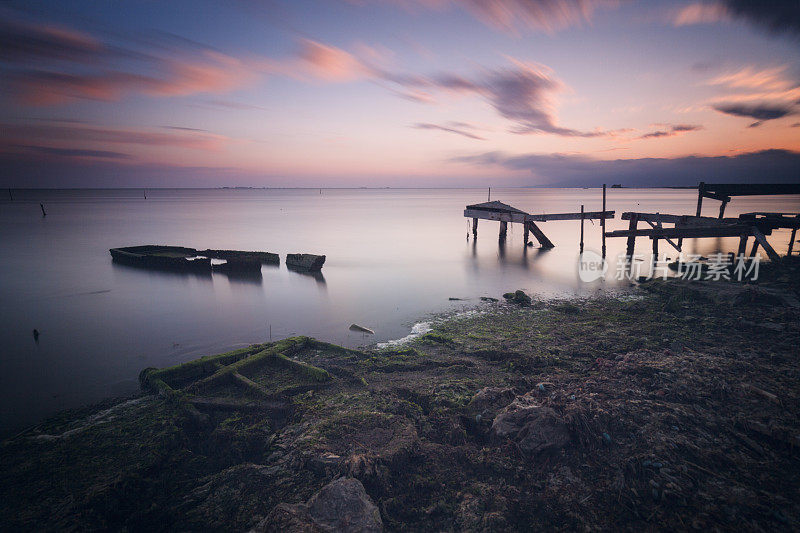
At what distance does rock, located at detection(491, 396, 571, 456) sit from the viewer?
5.37 m

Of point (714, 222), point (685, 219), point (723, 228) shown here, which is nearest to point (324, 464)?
point (723, 228)

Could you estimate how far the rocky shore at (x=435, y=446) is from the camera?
454 centimetres

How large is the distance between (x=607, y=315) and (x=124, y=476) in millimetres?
13366

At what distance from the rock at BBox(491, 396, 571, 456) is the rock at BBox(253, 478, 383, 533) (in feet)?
7.69

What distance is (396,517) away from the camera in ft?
15.2

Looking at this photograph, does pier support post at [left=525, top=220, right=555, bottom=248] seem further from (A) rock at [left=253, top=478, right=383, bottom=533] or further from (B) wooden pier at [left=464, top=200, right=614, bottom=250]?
(A) rock at [left=253, top=478, right=383, bottom=533]

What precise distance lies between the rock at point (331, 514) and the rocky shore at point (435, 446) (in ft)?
0.06

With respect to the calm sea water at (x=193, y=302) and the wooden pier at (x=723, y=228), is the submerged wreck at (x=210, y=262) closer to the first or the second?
the calm sea water at (x=193, y=302)

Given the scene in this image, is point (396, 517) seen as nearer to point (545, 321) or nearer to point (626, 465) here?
point (626, 465)

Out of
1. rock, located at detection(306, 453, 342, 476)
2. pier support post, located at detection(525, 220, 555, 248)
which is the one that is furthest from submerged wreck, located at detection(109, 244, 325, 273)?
rock, located at detection(306, 453, 342, 476)

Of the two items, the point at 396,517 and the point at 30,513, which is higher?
the point at 30,513

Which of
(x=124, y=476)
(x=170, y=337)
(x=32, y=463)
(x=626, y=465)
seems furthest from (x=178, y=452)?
(x=170, y=337)

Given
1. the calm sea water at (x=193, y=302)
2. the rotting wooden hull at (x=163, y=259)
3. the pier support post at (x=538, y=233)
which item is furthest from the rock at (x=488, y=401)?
the pier support post at (x=538, y=233)

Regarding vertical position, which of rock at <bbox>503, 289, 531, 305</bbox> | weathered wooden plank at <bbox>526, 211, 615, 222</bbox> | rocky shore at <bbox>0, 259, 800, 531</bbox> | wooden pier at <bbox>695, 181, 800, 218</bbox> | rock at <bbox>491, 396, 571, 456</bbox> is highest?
wooden pier at <bbox>695, 181, 800, 218</bbox>
